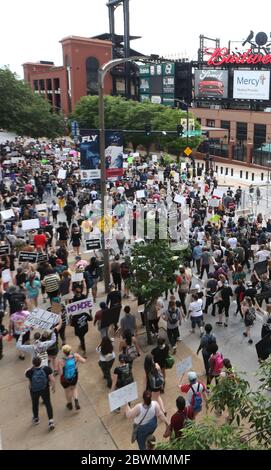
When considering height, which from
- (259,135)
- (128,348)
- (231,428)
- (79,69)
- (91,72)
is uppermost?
(79,69)

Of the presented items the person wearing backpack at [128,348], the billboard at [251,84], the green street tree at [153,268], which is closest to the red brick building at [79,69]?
the billboard at [251,84]

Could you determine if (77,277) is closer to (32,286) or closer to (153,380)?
(32,286)

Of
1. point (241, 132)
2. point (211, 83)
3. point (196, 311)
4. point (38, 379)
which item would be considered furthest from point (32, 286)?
point (211, 83)

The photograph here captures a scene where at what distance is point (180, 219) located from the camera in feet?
69.1

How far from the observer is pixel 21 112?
131 feet

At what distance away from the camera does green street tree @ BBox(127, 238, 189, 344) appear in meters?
10.5

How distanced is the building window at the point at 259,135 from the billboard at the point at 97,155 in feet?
134

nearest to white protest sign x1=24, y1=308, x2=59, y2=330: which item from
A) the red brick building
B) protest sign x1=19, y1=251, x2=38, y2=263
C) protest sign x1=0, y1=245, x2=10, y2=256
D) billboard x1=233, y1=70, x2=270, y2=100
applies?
protest sign x1=19, y1=251, x2=38, y2=263

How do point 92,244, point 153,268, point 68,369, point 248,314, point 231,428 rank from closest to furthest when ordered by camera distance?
1. point 231,428
2. point 68,369
3. point 153,268
4. point 248,314
5. point 92,244

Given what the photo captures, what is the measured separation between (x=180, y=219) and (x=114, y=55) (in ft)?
234

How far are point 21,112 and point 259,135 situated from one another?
28608 mm

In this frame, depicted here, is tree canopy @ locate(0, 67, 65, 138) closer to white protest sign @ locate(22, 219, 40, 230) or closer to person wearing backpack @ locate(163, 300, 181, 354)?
white protest sign @ locate(22, 219, 40, 230)

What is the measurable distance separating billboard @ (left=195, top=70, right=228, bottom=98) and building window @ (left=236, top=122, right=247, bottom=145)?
605cm

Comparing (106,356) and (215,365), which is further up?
(106,356)
